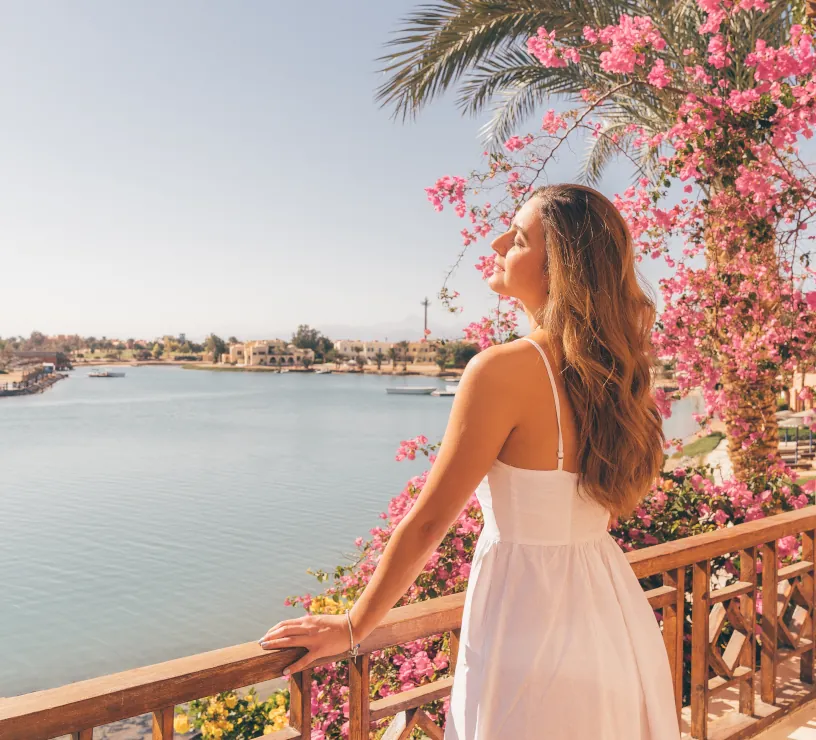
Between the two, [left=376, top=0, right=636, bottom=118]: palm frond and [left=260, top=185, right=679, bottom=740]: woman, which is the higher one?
[left=376, top=0, right=636, bottom=118]: palm frond

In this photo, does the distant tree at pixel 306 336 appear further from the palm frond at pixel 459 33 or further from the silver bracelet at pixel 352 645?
the silver bracelet at pixel 352 645

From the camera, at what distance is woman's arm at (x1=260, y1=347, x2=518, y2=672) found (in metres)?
1.05

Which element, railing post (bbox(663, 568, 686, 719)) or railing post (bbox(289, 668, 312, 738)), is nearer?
railing post (bbox(289, 668, 312, 738))

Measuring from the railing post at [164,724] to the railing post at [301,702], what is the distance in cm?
21

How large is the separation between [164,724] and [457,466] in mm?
632

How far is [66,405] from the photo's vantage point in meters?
65.8

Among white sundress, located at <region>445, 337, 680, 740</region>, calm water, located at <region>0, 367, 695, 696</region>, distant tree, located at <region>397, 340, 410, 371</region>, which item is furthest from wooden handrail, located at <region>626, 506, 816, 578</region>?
distant tree, located at <region>397, 340, 410, 371</region>

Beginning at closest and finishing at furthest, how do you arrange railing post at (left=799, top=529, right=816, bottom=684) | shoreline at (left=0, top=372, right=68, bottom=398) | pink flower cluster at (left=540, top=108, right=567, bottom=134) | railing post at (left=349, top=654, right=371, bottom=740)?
1. railing post at (left=349, top=654, right=371, bottom=740)
2. railing post at (left=799, top=529, right=816, bottom=684)
3. pink flower cluster at (left=540, top=108, right=567, bottom=134)
4. shoreline at (left=0, top=372, right=68, bottom=398)

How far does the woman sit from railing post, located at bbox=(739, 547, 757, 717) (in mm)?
1367

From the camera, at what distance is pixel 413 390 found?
73.1 meters

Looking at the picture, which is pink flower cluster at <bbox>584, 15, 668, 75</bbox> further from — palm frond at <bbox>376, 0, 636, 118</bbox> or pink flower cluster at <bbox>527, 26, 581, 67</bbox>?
palm frond at <bbox>376, 0, 636, 118</bbox>

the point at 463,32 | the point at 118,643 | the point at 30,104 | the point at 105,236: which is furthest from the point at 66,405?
the point at 463,32

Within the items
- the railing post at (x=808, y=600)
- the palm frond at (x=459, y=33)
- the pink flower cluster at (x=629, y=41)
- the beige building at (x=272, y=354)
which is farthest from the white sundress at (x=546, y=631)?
the beige building at (x=272, y=354)

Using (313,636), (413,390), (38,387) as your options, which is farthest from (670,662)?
(38,387)
